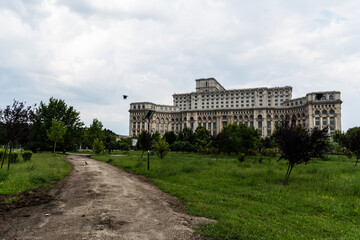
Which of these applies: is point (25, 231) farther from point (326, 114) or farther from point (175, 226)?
point (326, 114)

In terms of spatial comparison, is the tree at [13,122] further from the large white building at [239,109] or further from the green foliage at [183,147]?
the large white building at [239,109]

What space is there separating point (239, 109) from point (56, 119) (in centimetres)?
10595

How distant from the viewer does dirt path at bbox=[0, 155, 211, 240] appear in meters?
5.88

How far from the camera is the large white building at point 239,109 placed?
11269cm

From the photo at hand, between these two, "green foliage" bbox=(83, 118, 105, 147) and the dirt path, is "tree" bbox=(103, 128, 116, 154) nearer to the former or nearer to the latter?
"green foliage" bbox=(83, 118, 105, 147)

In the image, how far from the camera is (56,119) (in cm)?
5322

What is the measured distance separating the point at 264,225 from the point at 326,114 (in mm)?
130448

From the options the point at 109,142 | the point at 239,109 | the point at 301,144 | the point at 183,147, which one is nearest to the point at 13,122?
the point at 301,144

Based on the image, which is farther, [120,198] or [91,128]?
[91,128]

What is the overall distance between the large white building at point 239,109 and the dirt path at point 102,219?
104 metres

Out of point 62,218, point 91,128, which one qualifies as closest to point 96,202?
point 62,218

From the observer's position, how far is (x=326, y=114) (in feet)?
368

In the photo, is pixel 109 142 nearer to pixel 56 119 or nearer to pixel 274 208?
pixel 56 119

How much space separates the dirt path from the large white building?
341ft
